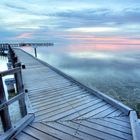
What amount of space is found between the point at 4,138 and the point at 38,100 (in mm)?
2571

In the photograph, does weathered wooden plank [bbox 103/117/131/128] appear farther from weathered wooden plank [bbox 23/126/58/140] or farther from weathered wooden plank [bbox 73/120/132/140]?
weathered wooden plank [bbox 23/126/58/140]

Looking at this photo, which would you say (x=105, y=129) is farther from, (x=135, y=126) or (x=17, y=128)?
(x=17, y=128)

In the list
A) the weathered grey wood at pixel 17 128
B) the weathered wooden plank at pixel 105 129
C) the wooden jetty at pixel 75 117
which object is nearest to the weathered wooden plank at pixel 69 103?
the wooden jetty at pixel 75 117

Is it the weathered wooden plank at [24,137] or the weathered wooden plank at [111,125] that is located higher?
the weathered wooden plank at [24,137]

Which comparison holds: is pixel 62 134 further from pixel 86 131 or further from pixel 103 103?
pixel 103 103

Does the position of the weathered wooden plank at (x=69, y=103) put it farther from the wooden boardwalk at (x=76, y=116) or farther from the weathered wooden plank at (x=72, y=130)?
the weathered wooden plank at (x=72, y=130)

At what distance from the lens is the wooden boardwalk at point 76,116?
4252mm

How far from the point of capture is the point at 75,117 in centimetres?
509

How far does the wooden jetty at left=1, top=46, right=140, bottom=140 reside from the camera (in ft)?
13.9

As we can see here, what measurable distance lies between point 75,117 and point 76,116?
0.21ft

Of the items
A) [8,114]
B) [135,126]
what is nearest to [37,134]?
[8,114]

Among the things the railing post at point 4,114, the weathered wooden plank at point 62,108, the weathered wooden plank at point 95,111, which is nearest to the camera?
the railing post at point 4,114

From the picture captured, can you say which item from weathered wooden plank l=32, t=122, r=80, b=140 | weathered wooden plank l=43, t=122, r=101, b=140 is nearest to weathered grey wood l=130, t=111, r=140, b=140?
weathered wooden plank l=43, t=122, r=101, b=140

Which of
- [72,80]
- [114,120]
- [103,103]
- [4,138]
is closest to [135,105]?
[72,80]
